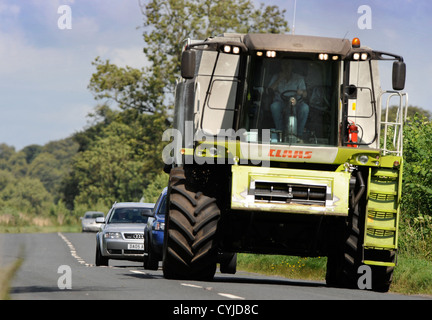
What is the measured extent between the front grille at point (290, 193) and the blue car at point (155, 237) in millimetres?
6693

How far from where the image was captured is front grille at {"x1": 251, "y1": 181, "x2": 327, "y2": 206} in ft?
50.0

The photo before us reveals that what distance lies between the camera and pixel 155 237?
866 inches

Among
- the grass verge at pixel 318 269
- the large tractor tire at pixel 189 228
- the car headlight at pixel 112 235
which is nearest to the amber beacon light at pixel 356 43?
the large tractor tire at pixel 189 228

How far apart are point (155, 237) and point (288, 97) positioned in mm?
7507

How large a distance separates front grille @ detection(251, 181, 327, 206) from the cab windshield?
29.7 inches

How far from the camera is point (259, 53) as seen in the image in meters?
15.6

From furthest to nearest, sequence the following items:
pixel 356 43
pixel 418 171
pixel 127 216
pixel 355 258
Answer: pixel 127 216 < pixel 418 171 < pixel 355 258 < pixel 356 43

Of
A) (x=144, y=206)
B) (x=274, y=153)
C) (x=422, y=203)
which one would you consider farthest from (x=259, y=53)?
(x=144, y=206)

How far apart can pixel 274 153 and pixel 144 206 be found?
11.6m

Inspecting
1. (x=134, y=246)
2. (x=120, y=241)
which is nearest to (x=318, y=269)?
(x=134, y=246)

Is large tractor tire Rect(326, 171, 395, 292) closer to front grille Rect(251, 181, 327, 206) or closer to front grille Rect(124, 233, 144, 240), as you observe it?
front grille Rect(251, 181, 327, 206)

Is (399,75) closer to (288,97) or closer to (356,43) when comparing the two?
(356,43)
